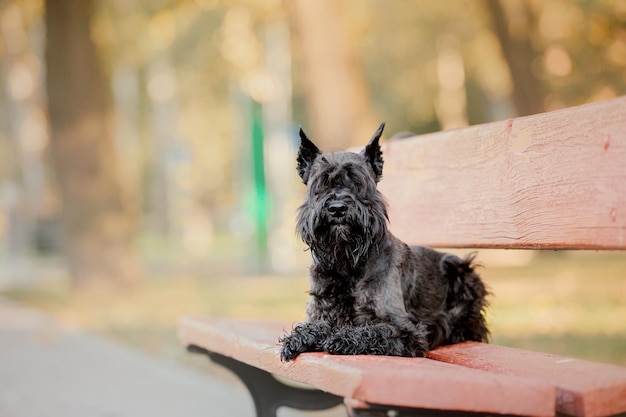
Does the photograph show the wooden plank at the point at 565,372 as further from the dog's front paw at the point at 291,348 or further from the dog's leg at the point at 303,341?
the dog's front paw at the point at 291,348

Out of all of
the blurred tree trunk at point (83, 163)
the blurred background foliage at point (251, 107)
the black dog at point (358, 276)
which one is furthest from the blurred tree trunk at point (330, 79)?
the black dog at point (358, 276)

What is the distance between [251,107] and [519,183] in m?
18.5

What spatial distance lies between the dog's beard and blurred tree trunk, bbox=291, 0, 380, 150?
7.23m

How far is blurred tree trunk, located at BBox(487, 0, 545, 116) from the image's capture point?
21594mm

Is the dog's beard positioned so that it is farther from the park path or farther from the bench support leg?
the park path

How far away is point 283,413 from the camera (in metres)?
6.43

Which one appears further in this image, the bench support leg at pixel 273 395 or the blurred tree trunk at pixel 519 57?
the blurred tree trunk at pixel 519 57

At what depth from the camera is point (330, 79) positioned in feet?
38.6

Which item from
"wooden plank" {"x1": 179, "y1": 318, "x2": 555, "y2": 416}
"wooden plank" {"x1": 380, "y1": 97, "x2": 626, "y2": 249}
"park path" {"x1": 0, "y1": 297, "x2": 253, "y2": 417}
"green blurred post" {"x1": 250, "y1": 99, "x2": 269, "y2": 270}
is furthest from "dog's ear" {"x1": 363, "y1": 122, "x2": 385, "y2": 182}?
"green blurred post" {"x1": 250, "y1": 99, "x2": 269, "y2": 270}

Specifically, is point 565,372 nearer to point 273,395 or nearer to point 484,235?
point 484,235

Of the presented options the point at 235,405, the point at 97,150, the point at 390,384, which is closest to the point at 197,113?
the point at 97,150

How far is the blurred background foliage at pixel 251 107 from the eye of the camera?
12.0 meters

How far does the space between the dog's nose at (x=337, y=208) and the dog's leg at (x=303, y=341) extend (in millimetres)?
521

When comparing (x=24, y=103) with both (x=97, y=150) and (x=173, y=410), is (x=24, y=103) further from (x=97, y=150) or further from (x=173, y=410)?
(x=173, y=410)
